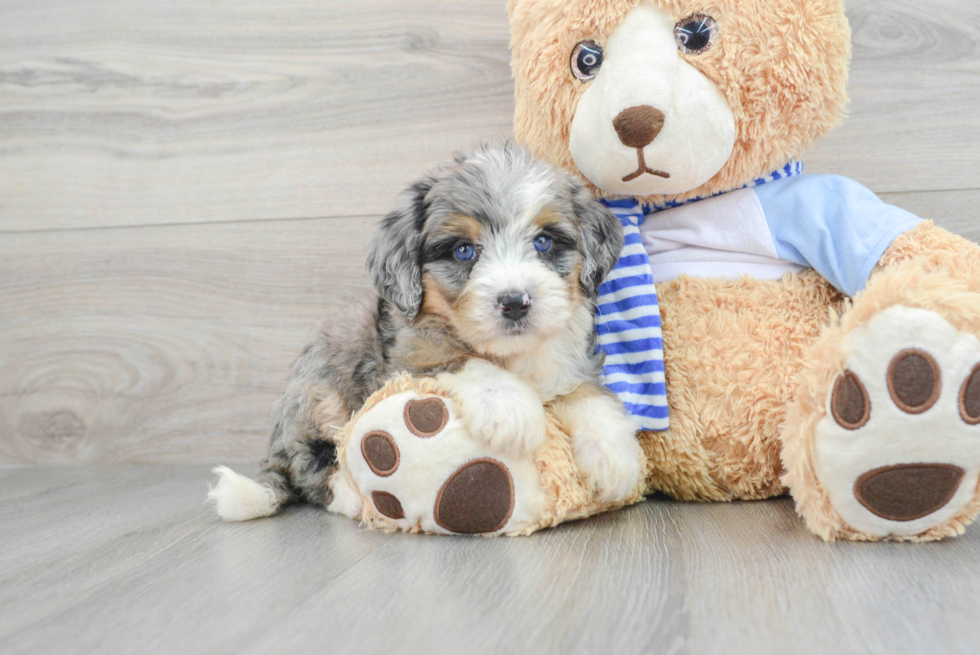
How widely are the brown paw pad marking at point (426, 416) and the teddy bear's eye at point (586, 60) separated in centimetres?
82

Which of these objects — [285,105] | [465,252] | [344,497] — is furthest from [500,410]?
[285,105]

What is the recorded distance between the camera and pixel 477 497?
1.54 metres

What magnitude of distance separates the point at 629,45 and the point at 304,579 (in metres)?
1.30

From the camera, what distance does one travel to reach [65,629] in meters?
1.21

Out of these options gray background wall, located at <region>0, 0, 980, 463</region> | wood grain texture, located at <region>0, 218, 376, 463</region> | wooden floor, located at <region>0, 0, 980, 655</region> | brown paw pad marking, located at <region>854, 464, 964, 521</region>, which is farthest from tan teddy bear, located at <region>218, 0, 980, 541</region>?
wood grain texture, located at <region>0, 218, 376, 463</region>

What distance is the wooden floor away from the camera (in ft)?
6.26

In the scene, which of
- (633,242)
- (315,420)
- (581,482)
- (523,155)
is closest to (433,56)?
(523,155)

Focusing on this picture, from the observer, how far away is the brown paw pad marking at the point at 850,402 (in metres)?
1.34

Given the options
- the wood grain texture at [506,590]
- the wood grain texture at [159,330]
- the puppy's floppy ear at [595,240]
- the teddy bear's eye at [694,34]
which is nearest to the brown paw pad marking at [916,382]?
the wood grain texture at [506,590]

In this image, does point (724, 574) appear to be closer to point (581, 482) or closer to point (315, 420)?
point (581, 482)

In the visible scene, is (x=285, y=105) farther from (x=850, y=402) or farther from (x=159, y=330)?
(x=850, y=402)

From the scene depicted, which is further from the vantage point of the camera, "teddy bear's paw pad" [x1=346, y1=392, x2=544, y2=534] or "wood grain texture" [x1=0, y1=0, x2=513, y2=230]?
"wood grain texture" [x1=0, y1=0, x2=513, y2=230]

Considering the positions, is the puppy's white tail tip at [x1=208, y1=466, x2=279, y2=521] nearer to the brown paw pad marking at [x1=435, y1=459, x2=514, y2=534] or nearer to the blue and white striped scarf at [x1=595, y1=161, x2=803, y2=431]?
the brown paw pad marking at [x1=435, y1=459, x2=514, y2=534]

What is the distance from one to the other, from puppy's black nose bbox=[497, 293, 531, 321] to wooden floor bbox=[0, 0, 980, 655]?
1.50ft
